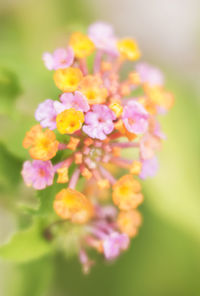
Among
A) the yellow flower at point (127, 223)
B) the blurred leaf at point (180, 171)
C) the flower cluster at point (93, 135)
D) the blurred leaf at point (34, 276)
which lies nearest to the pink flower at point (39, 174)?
the flower cluster at point (93, 135)

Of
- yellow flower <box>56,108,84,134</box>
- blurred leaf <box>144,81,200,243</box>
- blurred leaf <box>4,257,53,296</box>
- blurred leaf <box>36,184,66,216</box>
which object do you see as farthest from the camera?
blurred leaf <box>144,81,200,243</box>

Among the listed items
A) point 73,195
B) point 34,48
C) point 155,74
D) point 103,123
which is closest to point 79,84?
point 103,123

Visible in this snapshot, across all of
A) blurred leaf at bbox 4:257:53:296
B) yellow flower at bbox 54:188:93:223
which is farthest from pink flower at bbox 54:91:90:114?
blurred leaf at bbox 4:257:53:296

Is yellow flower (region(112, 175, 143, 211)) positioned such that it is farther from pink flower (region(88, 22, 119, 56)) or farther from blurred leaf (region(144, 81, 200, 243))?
blurred leaf (region(144, 81, 200, 243))

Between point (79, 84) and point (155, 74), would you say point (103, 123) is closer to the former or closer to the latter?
point (79, 84)

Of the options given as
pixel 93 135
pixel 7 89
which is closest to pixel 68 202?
pixel 93 135

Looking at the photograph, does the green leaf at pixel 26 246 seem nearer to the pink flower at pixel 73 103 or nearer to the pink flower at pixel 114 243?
the pink flower at pixel 114 243
